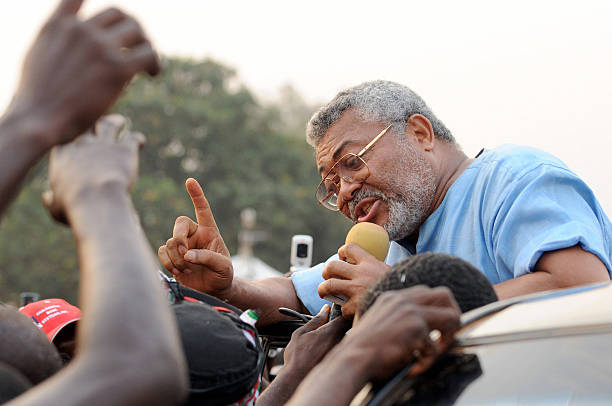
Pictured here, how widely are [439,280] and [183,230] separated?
1.84 meters

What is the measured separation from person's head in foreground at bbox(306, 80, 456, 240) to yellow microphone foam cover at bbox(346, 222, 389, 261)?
45cm

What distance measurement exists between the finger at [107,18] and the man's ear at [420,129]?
2.36 m

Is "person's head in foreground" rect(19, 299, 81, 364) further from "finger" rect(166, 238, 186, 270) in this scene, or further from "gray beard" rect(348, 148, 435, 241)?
"gray beard" rect(348, 148, 435, 241)


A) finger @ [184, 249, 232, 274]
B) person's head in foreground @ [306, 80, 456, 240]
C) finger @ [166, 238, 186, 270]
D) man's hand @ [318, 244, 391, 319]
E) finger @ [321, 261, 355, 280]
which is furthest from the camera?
person's head in foreground @ [306, 80, 456, 240]

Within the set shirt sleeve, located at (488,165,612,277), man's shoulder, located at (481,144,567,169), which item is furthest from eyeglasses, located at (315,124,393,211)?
shirt sleeve, located at (488,165,612,277)

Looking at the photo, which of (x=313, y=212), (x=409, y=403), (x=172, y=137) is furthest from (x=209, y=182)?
(x=409, y=403)

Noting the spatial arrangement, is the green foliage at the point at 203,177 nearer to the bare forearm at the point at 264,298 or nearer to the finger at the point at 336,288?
the bare forearm at the point at 264,298

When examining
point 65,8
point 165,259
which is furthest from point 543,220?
point 65,8

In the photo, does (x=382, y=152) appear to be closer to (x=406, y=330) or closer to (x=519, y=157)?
(x=519, y=157)

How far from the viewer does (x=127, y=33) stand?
4.72 feet

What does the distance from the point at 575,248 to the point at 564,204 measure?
229 millimetres

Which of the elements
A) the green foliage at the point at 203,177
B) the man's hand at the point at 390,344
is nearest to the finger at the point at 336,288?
the man's hand at the point at 390,344

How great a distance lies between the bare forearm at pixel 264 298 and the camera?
355 cm

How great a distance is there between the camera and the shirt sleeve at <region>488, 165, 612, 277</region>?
2705 millimetres
